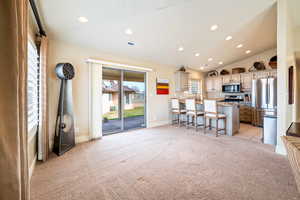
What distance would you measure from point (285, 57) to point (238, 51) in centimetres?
301

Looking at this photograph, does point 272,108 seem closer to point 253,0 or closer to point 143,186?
point 253,0

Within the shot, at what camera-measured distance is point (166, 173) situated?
2.04 meters

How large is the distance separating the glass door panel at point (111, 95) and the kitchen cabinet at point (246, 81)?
17.2ft

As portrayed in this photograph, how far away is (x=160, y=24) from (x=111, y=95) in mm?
2541

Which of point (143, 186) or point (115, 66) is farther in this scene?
point (115, 66)

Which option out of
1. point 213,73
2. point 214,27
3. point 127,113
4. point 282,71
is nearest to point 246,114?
point 213,73

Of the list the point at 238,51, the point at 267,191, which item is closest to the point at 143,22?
the point at 267,191

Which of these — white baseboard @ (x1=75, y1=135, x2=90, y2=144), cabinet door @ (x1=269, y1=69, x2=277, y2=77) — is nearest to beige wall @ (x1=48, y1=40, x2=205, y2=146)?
white baseboard @ (x1=75, y1=135, x2=90, y2=144)

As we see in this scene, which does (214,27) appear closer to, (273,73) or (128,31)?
(128,31)

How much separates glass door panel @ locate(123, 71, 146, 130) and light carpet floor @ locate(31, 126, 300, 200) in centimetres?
166

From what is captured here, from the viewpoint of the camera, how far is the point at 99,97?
3670mm

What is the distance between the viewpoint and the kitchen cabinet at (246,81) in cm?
560

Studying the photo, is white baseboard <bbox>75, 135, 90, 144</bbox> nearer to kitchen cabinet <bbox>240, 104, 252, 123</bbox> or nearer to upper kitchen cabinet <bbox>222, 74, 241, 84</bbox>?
kitchen cabinet <bbox>240, 104, 252, 123</bbox>

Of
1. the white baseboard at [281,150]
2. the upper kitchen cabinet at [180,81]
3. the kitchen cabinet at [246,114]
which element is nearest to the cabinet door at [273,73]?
the kitchen cabinet at [246,114]
